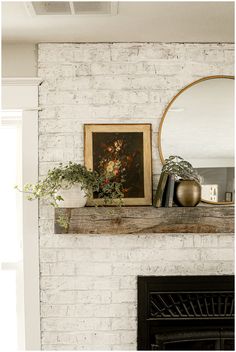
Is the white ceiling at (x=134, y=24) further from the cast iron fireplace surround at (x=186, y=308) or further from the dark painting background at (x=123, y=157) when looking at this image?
the cast iron fireplace surround at (x=186, y=308)

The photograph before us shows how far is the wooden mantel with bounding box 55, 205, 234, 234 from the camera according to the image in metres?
2.32

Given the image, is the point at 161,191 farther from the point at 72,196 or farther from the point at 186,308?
the point at 186,308

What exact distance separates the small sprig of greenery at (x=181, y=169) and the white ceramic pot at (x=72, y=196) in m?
0.52

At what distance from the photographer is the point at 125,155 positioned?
2562 mm

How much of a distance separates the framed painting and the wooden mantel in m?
0.22

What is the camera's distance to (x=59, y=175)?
7.57 feet

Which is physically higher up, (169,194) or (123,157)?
(123,157)

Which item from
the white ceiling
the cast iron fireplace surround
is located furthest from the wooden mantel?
the white ceiling

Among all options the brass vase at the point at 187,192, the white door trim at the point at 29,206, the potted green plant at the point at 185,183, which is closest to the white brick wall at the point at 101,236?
the white door trim at the point at 29,206

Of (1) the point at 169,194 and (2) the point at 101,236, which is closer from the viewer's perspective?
(1) the point at 169,194

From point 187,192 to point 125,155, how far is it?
46 centimetres

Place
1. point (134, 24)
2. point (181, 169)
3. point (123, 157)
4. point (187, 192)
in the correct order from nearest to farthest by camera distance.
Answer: point (134, 24), point (187, 192), point (181, 169), point (123, 157)

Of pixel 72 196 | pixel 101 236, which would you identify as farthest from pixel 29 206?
pixel 101 236

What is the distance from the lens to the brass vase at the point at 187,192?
235cm
